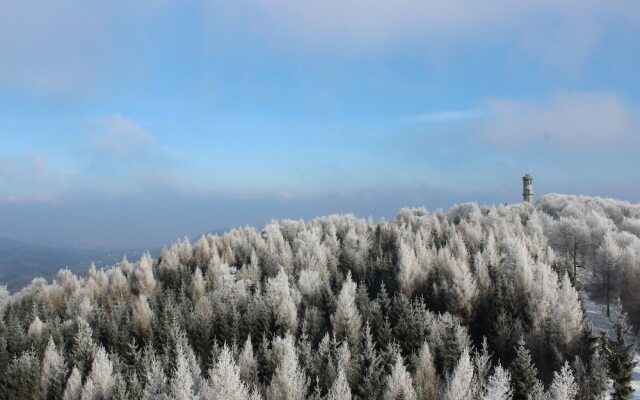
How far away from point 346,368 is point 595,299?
47.9 metres

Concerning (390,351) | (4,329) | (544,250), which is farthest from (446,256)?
(4,329)

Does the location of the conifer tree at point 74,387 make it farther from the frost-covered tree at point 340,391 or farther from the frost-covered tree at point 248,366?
the frost-covered tree at point 340,391

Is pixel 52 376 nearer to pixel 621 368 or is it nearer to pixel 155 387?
pixel 155 387

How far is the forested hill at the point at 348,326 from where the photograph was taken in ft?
154

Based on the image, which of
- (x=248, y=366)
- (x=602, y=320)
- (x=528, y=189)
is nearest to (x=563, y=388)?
(x=248, y=366)

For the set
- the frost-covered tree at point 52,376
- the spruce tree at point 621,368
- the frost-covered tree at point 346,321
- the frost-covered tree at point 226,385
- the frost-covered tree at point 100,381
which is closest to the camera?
the frost-covered tree at point 226,385

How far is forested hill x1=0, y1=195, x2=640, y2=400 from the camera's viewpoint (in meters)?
46.8

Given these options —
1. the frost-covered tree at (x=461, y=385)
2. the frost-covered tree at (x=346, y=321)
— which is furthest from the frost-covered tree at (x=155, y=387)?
the frost-covered tree at (x=461, y=385)

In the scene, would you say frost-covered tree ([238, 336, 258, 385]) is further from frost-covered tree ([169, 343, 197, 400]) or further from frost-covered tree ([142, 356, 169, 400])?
frost-covered tree ([169, 343, 197, 400])

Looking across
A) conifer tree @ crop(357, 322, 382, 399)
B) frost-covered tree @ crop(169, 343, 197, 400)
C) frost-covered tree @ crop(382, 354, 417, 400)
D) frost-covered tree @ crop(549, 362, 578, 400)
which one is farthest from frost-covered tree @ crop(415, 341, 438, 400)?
frost-covered tree @ crop(169, 343, 197, 400)

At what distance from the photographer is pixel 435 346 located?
54688 millimetres

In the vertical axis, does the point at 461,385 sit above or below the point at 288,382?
above

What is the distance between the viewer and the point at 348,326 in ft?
196

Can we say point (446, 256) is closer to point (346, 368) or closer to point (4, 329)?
point (346, 368)
